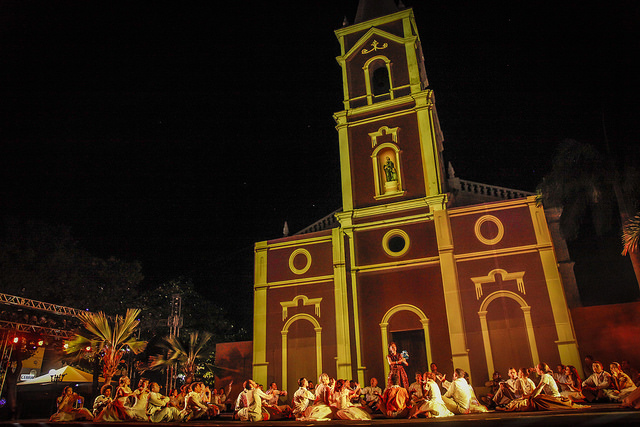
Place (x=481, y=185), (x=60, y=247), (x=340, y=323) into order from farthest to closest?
(x=60, y=247) → (x=481, y=185) → (x=340, y=323)

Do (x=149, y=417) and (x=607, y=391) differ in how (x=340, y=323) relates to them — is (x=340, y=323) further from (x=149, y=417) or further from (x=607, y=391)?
(x=607, y=391)

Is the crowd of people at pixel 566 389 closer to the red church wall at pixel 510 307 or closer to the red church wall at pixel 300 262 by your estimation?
the red church wall at pixel 510 307

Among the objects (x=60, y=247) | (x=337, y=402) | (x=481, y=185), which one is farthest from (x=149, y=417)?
(x=60, y=247)

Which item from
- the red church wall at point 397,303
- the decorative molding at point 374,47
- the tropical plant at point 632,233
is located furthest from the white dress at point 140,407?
the decorative molding at point 374,47

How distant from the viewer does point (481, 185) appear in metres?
20.1

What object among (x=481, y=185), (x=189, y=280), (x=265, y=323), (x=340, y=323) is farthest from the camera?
(x=189, y=280)

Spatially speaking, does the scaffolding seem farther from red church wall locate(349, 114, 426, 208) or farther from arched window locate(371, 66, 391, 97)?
arched window locate(371, 66, 391, 97)

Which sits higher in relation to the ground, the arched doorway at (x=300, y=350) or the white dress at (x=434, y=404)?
the arched doorway at (x=300, y=350)

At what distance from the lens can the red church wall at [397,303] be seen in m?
16.1

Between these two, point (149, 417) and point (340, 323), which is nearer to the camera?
point (149, 417)

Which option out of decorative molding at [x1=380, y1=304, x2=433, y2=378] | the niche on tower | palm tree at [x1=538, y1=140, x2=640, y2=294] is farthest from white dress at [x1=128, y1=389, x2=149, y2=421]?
palm tree at [x1=538, y1=140, x2=640, y2=294]

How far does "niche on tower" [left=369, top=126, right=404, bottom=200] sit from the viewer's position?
18.8 metres

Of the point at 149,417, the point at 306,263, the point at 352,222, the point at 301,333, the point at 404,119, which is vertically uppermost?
the point at 404,119

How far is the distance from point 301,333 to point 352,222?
15.8 ft
